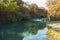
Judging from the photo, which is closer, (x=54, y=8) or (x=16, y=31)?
(x=54, y=8)

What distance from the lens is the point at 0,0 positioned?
7631 centimetres

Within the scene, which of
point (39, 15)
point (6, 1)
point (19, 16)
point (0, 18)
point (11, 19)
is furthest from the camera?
point (39, 15)

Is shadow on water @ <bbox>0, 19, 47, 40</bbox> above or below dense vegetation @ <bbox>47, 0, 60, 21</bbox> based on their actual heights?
below

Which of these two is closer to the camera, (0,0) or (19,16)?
(0,0)

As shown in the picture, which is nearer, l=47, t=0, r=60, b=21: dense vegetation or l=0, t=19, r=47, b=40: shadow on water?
l=0, t=19, r=47, b=40: shadow on water

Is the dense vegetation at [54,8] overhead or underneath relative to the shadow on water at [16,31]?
overhead

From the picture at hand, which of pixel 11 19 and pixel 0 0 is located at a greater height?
pixel 0 0

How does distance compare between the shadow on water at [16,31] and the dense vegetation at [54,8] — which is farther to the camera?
the dense vegetation at [54,8]

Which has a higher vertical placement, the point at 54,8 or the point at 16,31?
the point at 54,8

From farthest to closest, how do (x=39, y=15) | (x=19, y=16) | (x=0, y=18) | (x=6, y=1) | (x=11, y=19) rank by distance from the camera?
(x=39, y=15) → (x=19, y=16) → (x=6, y=1) → (x=11, y=19) → (x=0, y=18)

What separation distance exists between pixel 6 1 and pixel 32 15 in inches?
1527

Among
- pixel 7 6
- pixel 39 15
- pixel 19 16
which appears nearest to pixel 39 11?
pixel 39 15

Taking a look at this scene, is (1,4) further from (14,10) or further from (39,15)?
(39,15)

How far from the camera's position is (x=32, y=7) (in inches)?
4943
